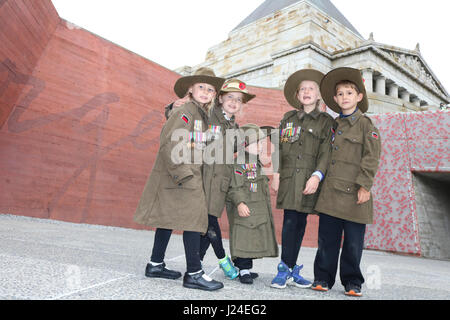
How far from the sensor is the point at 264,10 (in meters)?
23.5

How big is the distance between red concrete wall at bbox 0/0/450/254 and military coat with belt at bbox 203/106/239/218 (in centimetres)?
414

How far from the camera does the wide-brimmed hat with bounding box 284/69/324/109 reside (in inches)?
100

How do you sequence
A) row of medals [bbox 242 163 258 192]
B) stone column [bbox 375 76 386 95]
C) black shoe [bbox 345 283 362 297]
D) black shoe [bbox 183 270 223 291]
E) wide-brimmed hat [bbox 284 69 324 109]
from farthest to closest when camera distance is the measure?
stone column [bbox 375 76 386 95] < wide-brimmed hat [bbox 284 69 324 109] < row of medals [bbox 242 163 258 192] < black shoe [bbox 345 283 362 297] < black shoe [bbox 183 270 223 291]

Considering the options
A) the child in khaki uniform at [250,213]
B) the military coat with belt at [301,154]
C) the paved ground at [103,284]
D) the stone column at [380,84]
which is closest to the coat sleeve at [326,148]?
the military coat with belt at [301,154]

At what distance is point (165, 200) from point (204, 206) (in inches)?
9.7

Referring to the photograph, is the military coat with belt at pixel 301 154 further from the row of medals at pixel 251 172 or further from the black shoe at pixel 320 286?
the black shoe at pixel 320 286

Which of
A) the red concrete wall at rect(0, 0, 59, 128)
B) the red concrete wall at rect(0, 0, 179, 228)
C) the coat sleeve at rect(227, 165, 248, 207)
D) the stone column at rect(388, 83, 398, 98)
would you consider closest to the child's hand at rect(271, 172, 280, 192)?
the coat sleeve at rect(227, 165, 248, 207)

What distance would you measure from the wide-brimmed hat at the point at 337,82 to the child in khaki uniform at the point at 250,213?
0.60m

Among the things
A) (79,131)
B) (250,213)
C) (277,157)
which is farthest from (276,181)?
(79,131)

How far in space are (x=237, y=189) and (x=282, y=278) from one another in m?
0.69

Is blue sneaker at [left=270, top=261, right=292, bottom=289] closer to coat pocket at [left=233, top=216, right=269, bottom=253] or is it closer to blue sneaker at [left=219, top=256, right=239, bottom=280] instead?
coat pocket at [left=233, top=216, right=269, bottom=253]

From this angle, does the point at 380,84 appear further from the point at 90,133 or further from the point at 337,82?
the point at 337,82

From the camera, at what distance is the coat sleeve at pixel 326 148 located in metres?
2.31
